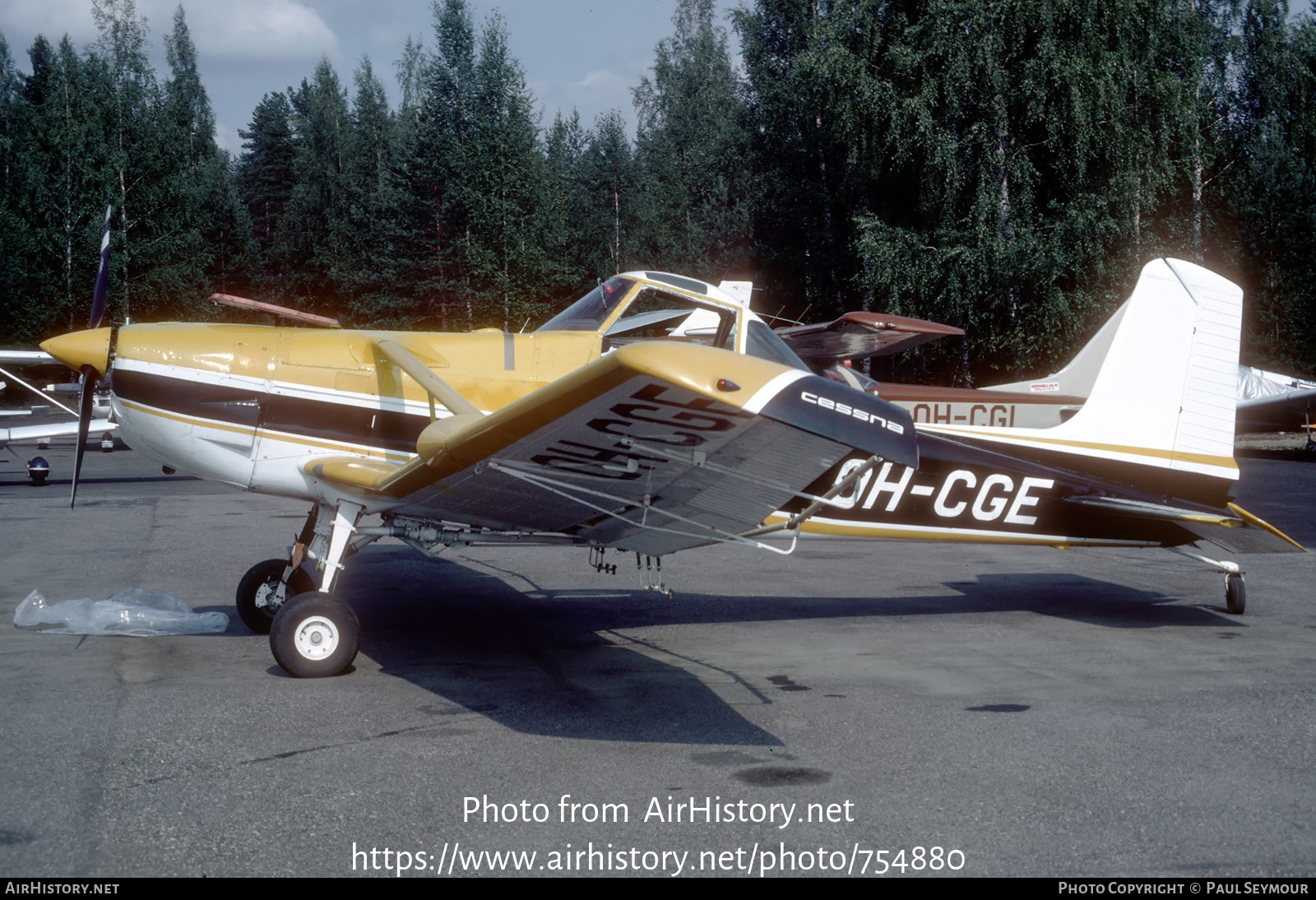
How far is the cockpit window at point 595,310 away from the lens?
6.44m

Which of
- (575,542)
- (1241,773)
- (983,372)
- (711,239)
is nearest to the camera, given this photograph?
(1241,773)

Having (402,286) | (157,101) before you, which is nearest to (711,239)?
(402,286)

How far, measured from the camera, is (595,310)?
21.4 ft

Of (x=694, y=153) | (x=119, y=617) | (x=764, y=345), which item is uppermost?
(x=694, y=153)

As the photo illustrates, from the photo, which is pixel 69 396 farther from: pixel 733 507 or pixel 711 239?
pixel 733 507

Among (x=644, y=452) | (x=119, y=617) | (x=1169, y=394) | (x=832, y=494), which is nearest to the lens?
(x=832, y=494)

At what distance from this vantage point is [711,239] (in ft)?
142

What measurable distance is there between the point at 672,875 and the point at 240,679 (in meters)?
3.28

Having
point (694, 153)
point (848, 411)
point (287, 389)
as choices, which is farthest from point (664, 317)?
point (694, 153)

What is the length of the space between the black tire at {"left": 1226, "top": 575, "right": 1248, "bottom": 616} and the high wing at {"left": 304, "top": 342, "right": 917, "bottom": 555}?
4.20 m

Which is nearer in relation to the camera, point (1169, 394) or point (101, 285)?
point (101, 285)

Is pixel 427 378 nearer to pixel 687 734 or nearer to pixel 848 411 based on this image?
pixel 687 734

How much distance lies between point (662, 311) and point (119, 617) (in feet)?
13.4

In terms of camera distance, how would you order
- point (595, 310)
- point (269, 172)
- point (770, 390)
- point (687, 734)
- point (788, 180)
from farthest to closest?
point (269, 172)
point (788, 180)
point (595, 310)
point (687, 734)
point (770, 390)
